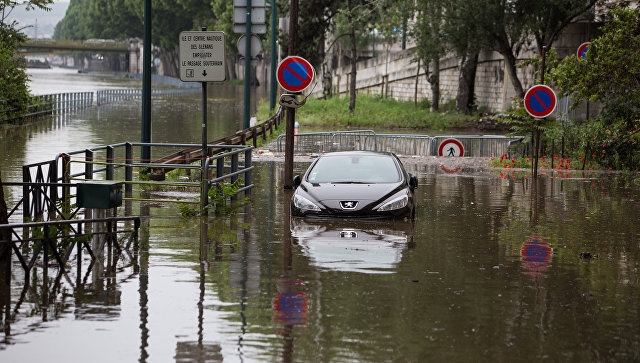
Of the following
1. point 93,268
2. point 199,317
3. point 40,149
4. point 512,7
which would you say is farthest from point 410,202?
point 512,7

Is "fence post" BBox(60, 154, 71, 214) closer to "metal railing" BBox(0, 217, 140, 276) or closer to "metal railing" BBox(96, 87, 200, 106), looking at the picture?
"metal railing" BBox(0, 217, 140, 276)

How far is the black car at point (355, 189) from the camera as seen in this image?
1468 centimetres

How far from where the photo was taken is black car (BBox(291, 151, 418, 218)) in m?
14.7

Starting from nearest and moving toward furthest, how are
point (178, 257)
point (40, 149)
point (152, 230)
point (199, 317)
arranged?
1. point (199, 317)
2. point (178, 257)
3. point (152, 230)
4. point (40, 149)

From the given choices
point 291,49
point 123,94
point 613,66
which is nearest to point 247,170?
point 291,49

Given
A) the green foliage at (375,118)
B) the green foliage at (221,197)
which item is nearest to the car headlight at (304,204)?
the green foliage at (221,197)

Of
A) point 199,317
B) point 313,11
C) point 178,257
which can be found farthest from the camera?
point 313,11

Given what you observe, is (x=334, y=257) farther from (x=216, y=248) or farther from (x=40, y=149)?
(x=40, y=149)

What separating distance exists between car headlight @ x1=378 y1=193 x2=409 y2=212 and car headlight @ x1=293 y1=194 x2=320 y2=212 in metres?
1.00

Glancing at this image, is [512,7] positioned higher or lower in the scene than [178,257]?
higher

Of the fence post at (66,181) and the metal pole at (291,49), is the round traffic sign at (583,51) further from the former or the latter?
the fence post at (66,181)

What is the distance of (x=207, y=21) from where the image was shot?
125m

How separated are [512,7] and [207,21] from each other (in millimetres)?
81350

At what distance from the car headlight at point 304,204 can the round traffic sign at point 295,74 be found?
120 inches
